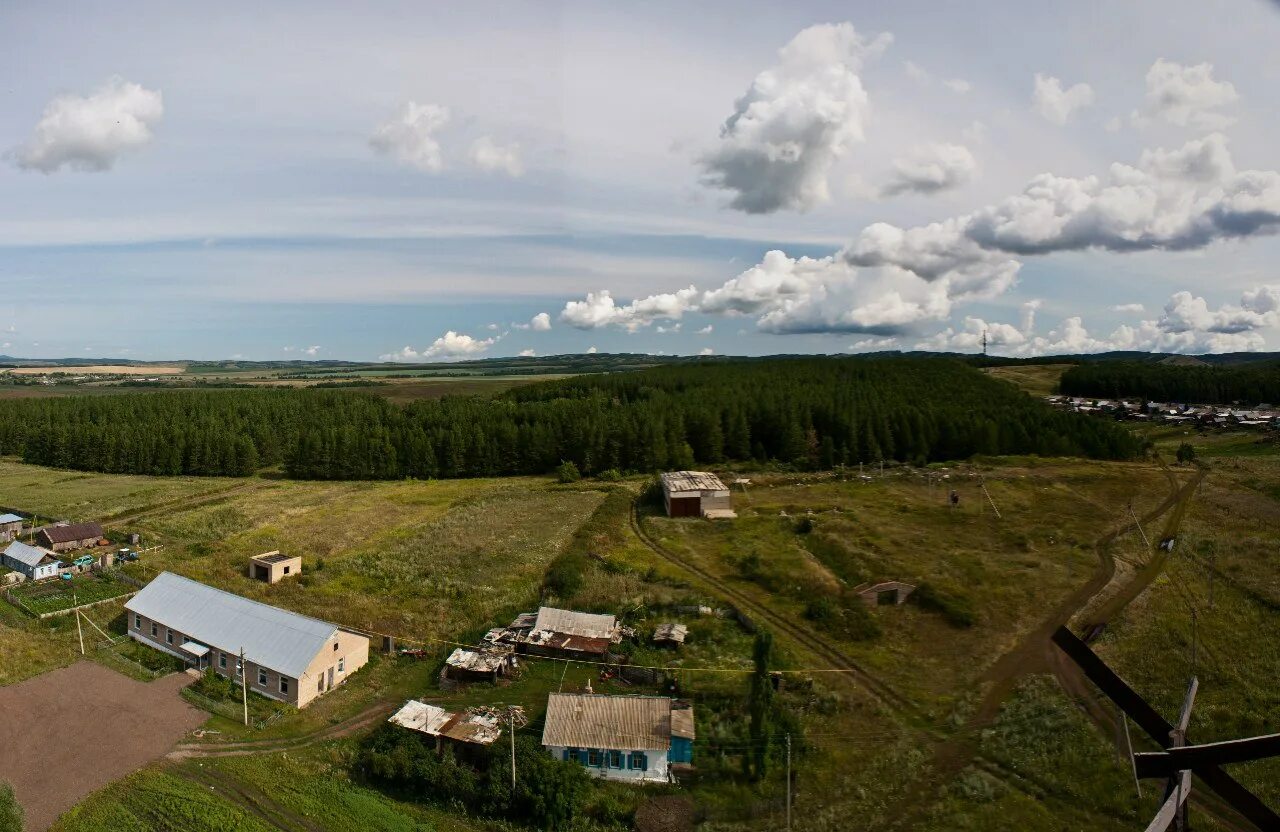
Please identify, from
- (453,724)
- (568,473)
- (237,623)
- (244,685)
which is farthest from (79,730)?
(568,473)

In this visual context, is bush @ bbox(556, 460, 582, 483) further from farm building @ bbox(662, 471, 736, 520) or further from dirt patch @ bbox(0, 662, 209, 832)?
dirt patch @ bbox(0, 662, 209, 832)

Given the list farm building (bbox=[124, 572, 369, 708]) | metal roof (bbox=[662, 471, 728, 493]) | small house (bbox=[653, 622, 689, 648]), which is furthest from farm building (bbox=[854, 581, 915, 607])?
farm building (bbox=[124, 572, 369, 708])

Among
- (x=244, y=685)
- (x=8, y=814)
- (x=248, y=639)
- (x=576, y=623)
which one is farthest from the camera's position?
(x=576, y=623)

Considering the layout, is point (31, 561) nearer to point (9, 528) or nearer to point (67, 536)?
point (67, 536)

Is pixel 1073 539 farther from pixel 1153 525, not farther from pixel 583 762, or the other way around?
pixel 583 762

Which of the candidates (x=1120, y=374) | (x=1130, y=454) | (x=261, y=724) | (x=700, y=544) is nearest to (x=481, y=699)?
(x=261, y=724)

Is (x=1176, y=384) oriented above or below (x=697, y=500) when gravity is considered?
above

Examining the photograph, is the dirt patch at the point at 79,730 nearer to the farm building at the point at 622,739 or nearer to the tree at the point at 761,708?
the farm building at the point at 622,739
